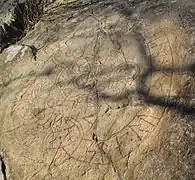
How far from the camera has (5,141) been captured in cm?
254

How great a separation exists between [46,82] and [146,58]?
2.31 ft

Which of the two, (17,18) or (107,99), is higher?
(17,18)

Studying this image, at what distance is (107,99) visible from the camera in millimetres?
2402

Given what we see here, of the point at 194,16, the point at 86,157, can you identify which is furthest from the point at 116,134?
the point at 194,16

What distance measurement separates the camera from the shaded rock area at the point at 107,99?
2133 millimetres

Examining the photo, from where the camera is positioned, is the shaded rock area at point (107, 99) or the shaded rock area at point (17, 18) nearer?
the shaded rock area at point (107, 99)

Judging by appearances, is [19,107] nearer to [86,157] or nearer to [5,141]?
[5,141]

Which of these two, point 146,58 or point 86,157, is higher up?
point 146,58

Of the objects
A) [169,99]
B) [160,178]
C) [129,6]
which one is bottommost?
[160,178]

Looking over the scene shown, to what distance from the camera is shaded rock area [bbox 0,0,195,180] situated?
84.0 inches

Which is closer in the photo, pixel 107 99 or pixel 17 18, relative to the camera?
pixel 107 99

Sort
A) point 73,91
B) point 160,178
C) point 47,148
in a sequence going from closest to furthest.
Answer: point 160,178
point 47,148
point 73,91

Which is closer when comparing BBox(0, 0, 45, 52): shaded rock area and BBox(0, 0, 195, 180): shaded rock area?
BBox(0, 0, 195, 180): shaded rock area

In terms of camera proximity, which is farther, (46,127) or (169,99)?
(46,127)
